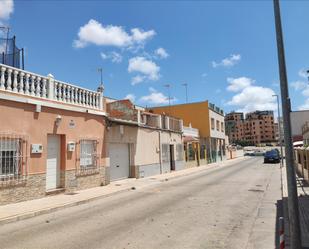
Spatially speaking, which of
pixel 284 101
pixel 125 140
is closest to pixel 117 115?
pixel 125 140

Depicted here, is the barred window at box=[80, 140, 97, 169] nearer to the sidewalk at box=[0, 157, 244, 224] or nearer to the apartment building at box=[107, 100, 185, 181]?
the sidewalk at box=[0, 157, 244, 224]

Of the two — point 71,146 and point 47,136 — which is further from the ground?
point 47,136

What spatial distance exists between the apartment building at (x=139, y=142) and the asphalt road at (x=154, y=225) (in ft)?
22.7

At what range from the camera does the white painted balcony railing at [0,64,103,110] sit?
38.5 ft

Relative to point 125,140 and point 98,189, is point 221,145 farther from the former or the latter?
point 98,189

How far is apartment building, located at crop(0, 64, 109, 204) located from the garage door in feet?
5.70

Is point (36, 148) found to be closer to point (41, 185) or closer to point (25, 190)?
point (41, 185)

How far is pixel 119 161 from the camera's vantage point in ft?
65.8

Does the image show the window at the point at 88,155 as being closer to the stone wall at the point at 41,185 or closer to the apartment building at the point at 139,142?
the stone wall at the point at 41,185

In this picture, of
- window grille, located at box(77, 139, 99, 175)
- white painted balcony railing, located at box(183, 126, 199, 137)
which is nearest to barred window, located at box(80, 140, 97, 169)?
window grille, located at box(77, 139, 99, 175)

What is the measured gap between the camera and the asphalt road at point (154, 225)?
671 centimetres

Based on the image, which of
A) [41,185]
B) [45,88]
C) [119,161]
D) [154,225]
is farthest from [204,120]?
[154,225]

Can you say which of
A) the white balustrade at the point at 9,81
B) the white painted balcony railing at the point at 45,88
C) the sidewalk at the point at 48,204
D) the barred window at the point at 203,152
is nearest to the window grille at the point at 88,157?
the sidewalk at the point at 48,204

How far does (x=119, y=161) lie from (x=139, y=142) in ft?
A: 8.81
